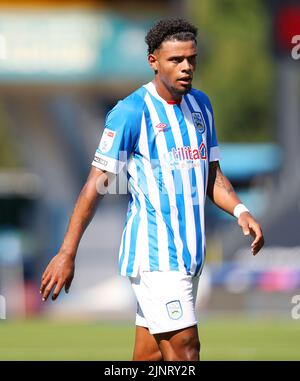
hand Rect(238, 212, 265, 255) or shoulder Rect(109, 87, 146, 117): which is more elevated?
→ shoulder Rect(109, 87, 146, 117)

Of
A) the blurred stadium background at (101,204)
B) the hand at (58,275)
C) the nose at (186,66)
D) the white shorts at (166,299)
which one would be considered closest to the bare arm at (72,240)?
the hand at (58,275)

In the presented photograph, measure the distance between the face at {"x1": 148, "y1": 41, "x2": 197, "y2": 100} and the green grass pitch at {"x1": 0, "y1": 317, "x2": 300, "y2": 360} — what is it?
586 cm

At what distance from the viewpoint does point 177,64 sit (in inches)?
278

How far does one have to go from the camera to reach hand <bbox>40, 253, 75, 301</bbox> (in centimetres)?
670

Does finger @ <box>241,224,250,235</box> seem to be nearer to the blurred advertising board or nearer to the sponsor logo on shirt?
the sponsor logo on shirt

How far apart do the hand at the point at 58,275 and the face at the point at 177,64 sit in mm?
1105

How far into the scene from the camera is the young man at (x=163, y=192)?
23.1ft

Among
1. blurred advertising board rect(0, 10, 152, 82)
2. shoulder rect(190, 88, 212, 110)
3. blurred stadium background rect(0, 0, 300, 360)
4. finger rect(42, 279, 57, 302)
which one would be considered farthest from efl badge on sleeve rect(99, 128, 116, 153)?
blurred advertising board rect(0, 10, 152, 82)

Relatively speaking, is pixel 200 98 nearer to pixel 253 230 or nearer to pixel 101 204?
pixel 253 230

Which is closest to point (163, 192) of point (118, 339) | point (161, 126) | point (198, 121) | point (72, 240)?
point (161, 126)

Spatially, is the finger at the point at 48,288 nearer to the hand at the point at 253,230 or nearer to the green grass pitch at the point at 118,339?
the hand at the point at 253,230

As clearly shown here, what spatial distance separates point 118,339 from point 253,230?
28.0 ft

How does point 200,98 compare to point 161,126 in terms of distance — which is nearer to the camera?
point 161,126
